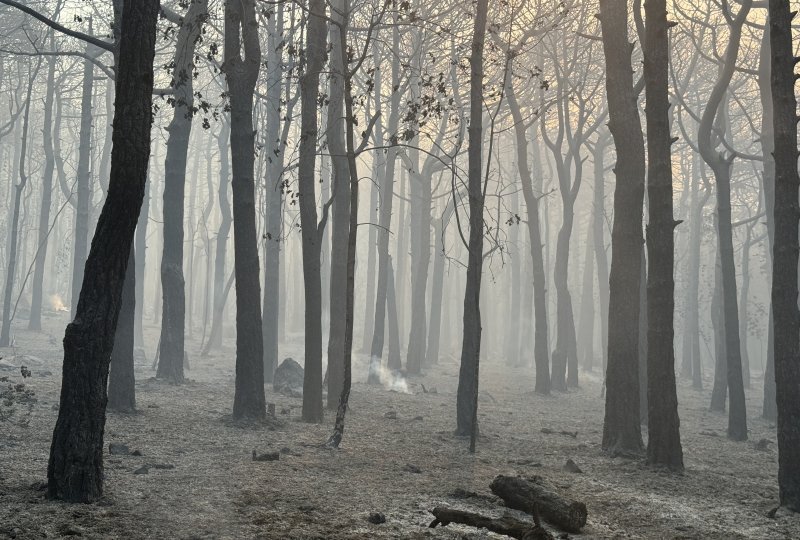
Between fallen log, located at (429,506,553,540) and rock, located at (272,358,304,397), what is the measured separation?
9931mm

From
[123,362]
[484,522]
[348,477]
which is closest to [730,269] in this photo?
[348,477]

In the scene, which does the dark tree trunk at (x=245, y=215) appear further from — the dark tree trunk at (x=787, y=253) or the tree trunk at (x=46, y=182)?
the tree trunk at (x=46, y=182)

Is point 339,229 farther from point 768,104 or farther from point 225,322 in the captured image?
point 225,322

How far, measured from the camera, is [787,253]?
8.30 m

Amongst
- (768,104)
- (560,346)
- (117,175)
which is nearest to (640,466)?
(117,175)

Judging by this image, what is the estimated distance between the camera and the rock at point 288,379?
52.8ft

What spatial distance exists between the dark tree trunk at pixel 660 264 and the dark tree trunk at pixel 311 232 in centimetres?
478

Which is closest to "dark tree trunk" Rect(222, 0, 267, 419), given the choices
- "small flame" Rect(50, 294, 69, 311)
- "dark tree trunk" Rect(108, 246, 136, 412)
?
"dark tree trunk" Rect(108, 246, 136, 412)

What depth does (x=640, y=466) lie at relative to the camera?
9711mm

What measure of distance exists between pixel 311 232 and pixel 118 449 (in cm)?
473

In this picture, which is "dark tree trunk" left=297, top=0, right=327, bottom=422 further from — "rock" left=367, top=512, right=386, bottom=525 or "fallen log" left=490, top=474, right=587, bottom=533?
"rock" left=367, top=512, right=386, bottom=525

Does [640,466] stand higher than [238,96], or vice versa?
[238,96]

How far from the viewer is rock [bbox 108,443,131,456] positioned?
8.18 m

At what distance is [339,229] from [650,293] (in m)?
6.29
